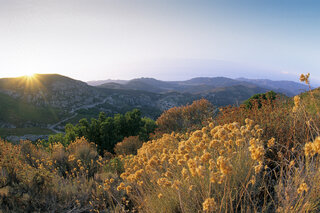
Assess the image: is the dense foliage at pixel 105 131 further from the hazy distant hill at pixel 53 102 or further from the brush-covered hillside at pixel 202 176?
the hazy distant hill at pixel 53 102

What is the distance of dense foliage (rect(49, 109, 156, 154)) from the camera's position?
41.8 ft

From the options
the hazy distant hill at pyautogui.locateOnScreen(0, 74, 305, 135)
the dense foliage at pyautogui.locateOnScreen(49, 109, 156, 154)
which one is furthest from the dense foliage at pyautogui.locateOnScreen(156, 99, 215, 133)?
the hazy distant hill at pyautogui.locateOnScreen(0, 74, 305, 135)

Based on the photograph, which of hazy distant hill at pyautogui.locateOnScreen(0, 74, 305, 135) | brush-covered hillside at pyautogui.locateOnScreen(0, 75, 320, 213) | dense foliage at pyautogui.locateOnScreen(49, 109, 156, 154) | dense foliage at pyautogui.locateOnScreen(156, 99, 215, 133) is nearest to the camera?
brush-covered hillside at pyautogui.locateOnScreen(0, 75, 320, 213)

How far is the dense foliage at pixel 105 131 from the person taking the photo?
12727mm

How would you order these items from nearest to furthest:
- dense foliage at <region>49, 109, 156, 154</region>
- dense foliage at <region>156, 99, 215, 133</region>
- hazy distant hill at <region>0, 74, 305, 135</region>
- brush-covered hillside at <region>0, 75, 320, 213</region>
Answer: brush-covered hillside at <region>0, 75, 320, 213</region>, dense foliage at <region>156, 99, 215, 133</region>, dense foliage at <region>49, 109, 156, 154</region>, hazy distant hill at <region>0, 74, 305, 135</region>

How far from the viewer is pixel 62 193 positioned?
12.5 feet

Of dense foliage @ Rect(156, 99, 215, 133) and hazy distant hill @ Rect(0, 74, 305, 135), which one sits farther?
hazy distant hill @ Rect(0, 74, 305, 135)

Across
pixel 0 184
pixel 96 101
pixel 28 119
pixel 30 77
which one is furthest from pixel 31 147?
pixel 30 77

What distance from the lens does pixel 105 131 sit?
1315cm

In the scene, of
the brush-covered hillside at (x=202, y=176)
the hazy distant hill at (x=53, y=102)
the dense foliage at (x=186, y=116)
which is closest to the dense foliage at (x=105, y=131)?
the dense foliage at (x=186, y=116)

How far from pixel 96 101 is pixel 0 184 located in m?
110

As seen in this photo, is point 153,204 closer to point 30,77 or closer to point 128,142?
point 128,142

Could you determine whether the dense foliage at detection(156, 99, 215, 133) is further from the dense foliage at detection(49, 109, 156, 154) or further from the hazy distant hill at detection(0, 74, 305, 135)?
the hazy distant hill at detection(0, 74, 305, 135)

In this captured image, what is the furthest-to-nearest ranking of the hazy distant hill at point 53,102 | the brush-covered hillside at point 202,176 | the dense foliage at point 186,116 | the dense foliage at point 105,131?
the hazy distant hill at point 53,102
the dense foliage at point 105,131
the dense foliage at point 186,116
the brush-covered hillside at point 202,176
